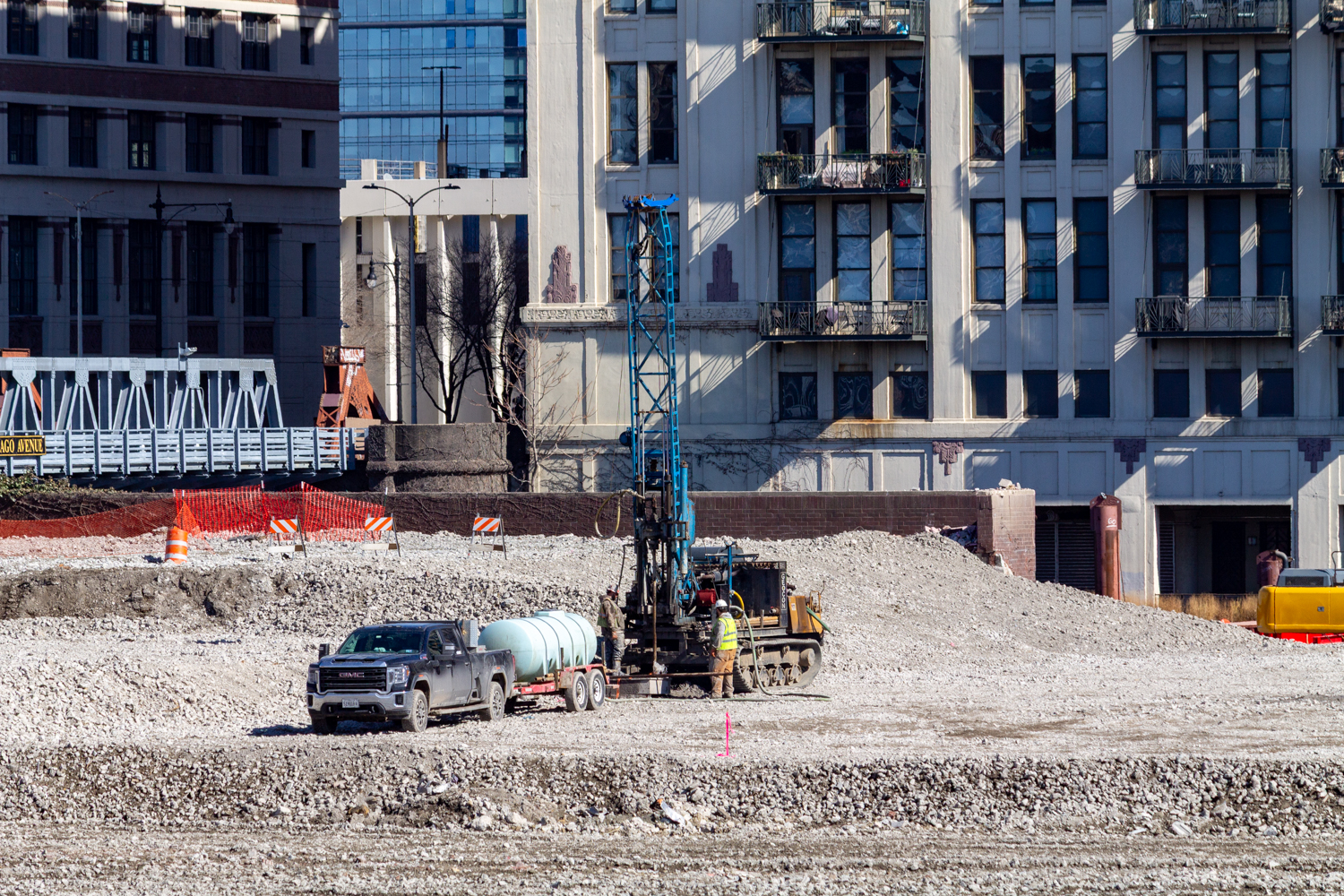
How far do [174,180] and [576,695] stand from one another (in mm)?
64803

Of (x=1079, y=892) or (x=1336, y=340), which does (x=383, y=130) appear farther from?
(x=1079, y=892)

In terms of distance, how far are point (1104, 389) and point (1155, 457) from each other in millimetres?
2592

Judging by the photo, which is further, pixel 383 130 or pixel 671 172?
pixel 383 130

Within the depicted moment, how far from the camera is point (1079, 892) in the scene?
45.7ft

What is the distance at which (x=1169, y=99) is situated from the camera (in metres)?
51.0

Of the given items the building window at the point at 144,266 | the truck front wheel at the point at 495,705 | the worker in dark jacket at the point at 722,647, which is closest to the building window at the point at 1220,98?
the worker in dark jacket at the point at 722,647

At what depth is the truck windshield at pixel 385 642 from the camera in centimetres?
2167

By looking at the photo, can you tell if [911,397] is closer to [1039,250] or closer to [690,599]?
[1039,250]

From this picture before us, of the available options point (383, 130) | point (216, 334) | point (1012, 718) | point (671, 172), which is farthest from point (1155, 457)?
point (383, 130)

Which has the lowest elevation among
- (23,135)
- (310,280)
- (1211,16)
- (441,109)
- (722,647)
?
(722,647)

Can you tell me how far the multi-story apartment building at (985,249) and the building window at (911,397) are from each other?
3.2 inches

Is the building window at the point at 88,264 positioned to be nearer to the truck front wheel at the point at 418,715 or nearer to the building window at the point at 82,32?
the building window at the point at 82,32

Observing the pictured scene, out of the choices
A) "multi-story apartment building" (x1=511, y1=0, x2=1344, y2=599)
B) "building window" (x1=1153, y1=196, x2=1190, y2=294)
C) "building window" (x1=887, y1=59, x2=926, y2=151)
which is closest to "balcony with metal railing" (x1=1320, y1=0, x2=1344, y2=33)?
"multi-story apartment building" (x1=511, y1=0, x2=1344, y2=599)

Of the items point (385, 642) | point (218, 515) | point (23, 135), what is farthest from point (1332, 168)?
point (23, 135)
